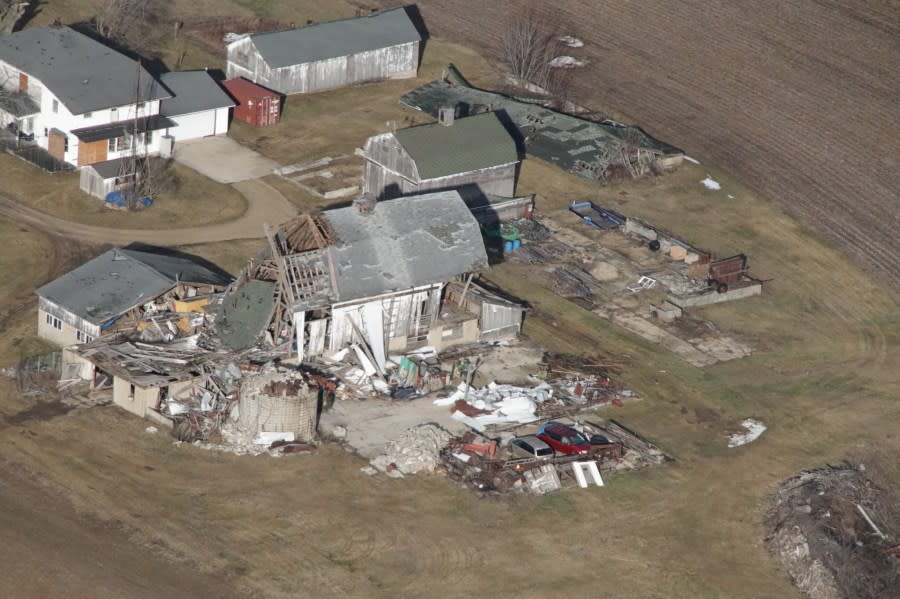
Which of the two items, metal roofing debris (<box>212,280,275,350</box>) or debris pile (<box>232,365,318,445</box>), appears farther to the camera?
metal roofing debris (<box>212,280,275,350</box>)

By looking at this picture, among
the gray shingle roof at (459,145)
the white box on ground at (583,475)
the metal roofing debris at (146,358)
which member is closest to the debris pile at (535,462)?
the white box on ground at (583,475)

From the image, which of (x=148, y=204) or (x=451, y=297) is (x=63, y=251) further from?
(x=451, y=297)

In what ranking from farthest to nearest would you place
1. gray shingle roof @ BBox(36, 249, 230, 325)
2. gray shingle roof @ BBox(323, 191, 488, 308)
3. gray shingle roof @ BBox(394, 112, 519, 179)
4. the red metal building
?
1. the red metal building
2. gray shingle roof @ BBox(394, 112, 519, 179)
3. gray shingle roof @ BBox(323, 191, 488, 308)
4. gray shingle roof @ BBox(36, 249, 230, 325)

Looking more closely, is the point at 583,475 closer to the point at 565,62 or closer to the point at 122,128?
the point at 122,128

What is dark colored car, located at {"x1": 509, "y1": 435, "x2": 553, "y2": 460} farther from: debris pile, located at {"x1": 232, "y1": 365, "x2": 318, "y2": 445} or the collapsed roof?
the collapsed roof

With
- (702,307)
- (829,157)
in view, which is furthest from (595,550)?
(829,157)

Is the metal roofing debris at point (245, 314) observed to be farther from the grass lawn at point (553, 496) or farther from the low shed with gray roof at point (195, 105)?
the low shed with gray roof at point (195, 105)

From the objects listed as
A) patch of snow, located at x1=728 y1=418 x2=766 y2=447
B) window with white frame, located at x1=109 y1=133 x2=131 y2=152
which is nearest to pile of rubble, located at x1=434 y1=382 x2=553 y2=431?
patch of snow, located at x1=728 y1=418 x2=766 y2=447

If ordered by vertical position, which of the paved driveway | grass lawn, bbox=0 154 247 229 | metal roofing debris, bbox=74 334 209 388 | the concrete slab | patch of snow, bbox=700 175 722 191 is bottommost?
grass lawn, bbox=0 154 247 229

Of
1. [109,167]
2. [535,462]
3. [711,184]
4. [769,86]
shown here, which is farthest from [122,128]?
[769,86]
